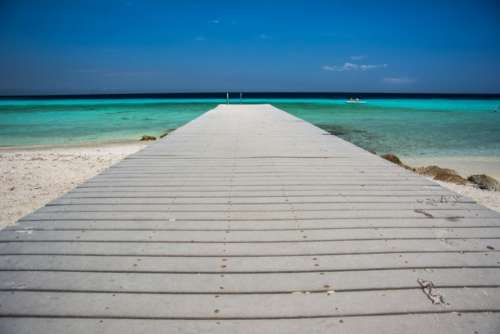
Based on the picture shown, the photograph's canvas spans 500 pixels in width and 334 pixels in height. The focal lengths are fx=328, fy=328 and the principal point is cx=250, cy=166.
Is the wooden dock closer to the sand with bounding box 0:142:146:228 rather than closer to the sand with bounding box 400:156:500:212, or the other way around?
the sand with bounding box 0:142:146:228

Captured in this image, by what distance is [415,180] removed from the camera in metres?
3.57

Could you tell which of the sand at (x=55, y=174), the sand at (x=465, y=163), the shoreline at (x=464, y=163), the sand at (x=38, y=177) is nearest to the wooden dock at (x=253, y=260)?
A: the sand at (x=38, y=177)

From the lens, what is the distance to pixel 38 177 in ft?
24.2

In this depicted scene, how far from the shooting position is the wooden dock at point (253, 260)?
55.8 inches

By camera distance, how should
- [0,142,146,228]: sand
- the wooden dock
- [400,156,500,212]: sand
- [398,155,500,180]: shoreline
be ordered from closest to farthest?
the wooden dock < [0,142,146,228]: sand < [400,156,500,212]: sand < [398,155,500,180]: shoreline

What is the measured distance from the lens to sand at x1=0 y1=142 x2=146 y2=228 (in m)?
5.48

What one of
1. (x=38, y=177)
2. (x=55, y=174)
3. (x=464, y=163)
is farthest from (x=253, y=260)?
(x=464, y=163)

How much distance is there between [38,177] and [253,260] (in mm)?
7284


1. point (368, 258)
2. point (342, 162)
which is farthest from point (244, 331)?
point (342, 162)

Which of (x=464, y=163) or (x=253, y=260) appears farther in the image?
(x=464, y=163)

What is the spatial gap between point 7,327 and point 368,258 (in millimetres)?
1772

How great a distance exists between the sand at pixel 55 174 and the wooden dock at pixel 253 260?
3318 mm

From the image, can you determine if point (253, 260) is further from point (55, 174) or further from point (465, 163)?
point (465, 163)

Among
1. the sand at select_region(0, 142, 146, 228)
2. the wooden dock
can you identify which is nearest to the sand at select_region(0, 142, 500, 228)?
the sand at select_region(0, 142, 146, 228)
